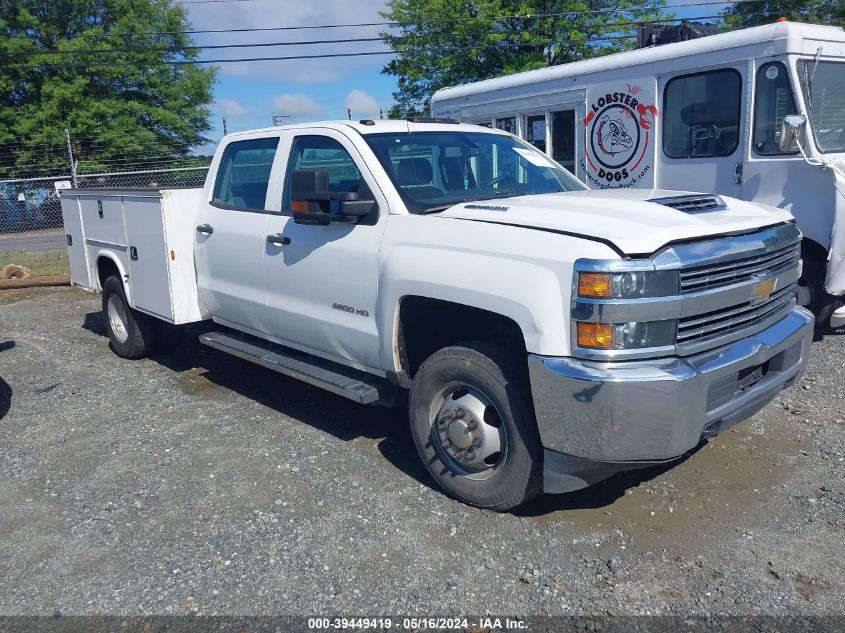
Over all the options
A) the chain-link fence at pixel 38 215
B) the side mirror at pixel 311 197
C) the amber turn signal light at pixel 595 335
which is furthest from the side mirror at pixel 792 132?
the chain-link fence at pixel 38 215

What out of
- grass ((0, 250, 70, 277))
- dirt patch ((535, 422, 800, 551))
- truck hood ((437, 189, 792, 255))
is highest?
truck hood ((437, 189, 792, 255))

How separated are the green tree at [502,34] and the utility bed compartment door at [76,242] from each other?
1904 centimetres

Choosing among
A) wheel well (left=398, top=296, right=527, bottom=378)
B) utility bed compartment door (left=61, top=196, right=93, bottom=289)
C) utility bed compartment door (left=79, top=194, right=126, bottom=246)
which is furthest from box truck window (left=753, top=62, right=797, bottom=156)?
utility bed compartment door (left=61, top=196, right=93, bottom=289)

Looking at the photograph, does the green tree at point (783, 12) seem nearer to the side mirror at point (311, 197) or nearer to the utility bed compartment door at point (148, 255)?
the utility bed compartment door at point (148, 255)

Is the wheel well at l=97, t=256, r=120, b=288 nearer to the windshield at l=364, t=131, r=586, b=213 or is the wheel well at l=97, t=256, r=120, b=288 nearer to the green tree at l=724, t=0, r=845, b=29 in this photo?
the windshield at l=364, t=131, r=586, b=213

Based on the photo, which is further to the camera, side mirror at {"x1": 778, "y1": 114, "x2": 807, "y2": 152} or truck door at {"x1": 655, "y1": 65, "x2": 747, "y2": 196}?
truck door at {"x1": 655, "y1": 65, "x2": 747, "y2": 196}

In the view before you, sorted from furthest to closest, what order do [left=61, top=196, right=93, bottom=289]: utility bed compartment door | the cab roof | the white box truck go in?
[left=61, top=196, right=93, bottom=289]: utility bed compartment door < the white box truck < the cab roof

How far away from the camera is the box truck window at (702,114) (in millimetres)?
7180

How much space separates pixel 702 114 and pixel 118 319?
20.1ft

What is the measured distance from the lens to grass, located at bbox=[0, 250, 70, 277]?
13586 millimetres

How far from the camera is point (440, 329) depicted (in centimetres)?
446

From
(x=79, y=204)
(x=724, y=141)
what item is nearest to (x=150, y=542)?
Answer: (x=79, y=204)

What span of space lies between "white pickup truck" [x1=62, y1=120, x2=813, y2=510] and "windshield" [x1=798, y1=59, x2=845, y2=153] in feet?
9.41

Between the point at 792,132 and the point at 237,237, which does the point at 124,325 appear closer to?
the point at 237,237
